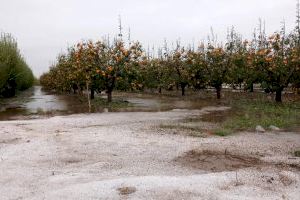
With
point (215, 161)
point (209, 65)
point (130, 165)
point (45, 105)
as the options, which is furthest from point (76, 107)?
point (215, 161)

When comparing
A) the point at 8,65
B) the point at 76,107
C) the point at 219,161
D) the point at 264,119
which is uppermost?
the point at 8,65

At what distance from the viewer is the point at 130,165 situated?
7988 millimetres

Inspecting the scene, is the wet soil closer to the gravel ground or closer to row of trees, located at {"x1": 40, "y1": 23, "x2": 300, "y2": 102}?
the gravel ground

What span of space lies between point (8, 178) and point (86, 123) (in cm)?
670

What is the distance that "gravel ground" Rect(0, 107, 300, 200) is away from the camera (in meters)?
6.31

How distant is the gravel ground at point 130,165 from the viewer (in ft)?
20.7

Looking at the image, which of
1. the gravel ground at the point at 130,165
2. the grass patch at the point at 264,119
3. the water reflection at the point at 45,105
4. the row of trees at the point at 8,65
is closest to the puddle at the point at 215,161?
the gravel ground at the point at 130,165

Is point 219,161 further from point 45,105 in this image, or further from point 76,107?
point 45,105

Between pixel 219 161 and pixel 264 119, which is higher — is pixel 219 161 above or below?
below

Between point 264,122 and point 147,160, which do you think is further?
point 264,122

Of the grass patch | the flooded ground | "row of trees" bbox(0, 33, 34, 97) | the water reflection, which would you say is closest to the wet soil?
the grass patch

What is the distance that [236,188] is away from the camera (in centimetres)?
645

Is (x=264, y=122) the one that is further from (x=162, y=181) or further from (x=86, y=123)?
(x=162, y=181)

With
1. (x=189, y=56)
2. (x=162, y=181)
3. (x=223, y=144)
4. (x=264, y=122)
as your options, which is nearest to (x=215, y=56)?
(x=189, y=56)
